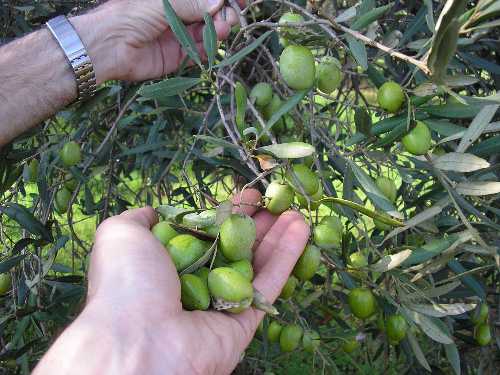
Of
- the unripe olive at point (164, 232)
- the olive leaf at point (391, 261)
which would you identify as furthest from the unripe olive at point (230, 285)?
the olive leaf at point (391, 261)

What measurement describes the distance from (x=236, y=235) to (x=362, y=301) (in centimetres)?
59

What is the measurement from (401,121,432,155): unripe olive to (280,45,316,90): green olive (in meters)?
0.24

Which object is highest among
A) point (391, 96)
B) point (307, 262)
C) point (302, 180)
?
point (391, 96)

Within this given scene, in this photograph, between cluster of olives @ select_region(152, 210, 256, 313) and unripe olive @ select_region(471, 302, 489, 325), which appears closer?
cluster of olives @ select_region(152, 210, 256, 313)

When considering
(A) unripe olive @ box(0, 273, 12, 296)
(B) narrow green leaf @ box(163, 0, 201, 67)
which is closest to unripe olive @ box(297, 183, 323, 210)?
(B) narrow green leaf @ box(163, 0, 201, 67)

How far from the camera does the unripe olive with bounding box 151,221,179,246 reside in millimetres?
1284

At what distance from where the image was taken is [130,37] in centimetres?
181

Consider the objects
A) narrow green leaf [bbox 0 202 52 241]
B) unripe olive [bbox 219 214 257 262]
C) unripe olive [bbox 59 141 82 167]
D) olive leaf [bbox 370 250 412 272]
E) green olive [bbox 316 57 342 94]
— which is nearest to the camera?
unripe olive [bbox 219 214 257 262]

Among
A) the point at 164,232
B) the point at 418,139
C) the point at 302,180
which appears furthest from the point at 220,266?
the point at 418,139

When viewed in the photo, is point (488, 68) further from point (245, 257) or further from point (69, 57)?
point (69, 57)

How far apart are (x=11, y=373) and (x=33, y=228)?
0.67m

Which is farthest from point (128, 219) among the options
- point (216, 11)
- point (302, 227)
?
point (216, 11)

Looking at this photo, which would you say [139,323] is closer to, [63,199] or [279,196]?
[279,196]

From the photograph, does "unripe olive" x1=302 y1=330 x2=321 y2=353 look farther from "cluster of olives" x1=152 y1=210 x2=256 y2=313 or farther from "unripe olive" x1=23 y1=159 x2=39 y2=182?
"unripe olive" x1=23 y1=159 x2=39 y2=182
